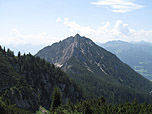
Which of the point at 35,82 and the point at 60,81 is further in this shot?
the point at 60,81

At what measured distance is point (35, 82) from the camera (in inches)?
6024

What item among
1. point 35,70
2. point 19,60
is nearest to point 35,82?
point 35,70

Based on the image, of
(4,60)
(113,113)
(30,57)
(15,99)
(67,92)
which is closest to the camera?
(113,113)

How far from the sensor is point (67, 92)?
182 metres

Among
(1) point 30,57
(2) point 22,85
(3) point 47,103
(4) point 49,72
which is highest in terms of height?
(1) point 30,57

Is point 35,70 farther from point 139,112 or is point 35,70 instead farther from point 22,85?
point 139,112

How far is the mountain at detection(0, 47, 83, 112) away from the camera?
112000mm

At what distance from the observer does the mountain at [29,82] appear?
11200 cm

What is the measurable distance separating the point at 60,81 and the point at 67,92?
47.0ft

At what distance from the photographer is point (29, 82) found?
147 metres

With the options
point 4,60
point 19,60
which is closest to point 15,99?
point 4,60

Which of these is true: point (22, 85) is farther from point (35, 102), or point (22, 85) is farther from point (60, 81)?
point (60, 81)

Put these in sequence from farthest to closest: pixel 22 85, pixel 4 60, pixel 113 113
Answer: pixel 4 60, pixel 22 85, pixel 113 113

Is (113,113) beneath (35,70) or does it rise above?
beneath
